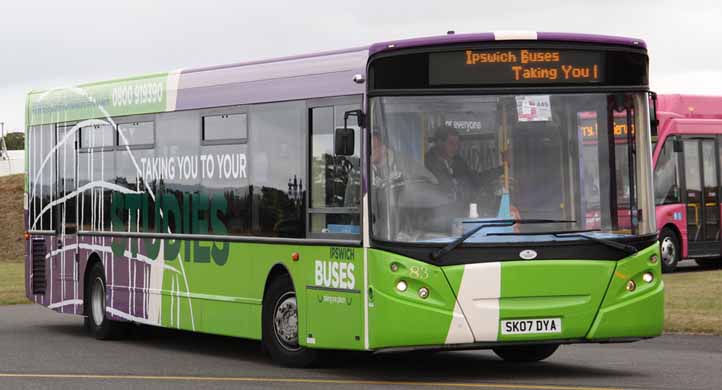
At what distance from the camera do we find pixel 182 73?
1786cm

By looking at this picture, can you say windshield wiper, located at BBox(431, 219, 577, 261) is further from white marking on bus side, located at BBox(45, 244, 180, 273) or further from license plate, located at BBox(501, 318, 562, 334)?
white marking on bus side, located at BBox(45, 244, 180, 273)

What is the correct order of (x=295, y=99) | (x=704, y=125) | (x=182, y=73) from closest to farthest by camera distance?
1. (x=295, y=99)
2. (x=182, y=73)
3. (x=704, y=125)

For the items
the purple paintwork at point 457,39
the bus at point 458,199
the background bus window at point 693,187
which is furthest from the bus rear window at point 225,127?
the background bus window at point 693,187

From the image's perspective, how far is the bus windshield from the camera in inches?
534

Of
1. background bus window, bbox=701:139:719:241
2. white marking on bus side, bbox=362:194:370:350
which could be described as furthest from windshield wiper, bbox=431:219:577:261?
background bus window, bbox=701:139:719:241

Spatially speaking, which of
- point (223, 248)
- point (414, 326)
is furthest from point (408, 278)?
point (223, 248)

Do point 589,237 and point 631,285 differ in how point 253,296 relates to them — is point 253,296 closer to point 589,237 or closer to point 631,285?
point 589,237

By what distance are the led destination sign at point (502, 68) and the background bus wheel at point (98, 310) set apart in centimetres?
751

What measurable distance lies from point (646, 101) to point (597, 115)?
514 millimetres

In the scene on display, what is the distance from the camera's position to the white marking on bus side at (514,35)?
45.0ft

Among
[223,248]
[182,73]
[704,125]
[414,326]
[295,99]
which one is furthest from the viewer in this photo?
[704,125]

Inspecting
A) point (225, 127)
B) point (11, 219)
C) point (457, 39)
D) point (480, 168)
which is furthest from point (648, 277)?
point (11, 219)

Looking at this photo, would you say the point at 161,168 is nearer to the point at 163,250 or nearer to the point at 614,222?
the point at 163,250

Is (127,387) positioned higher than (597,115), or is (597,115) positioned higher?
(597,115)
